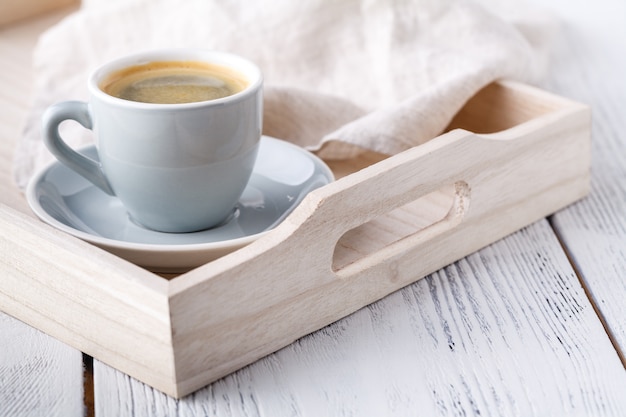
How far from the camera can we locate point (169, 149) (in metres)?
0.63

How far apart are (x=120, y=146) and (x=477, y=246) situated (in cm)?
29

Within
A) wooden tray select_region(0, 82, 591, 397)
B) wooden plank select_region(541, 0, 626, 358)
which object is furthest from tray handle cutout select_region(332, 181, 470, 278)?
wooden plank select_region(541, 0, 626, 358)

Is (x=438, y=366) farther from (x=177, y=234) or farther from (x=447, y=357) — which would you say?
(x=177, y=234)

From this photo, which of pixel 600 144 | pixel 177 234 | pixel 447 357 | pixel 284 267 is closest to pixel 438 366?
pixel 447 357

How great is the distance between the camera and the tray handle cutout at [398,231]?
25.5 inches

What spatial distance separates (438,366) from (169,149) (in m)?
0.23

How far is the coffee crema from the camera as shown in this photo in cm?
68

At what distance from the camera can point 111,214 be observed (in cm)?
72

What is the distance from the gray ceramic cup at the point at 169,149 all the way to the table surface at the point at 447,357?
4.8 inches

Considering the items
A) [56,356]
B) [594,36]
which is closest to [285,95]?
[56,356]

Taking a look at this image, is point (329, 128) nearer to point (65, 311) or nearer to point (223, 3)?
point (223, 3)

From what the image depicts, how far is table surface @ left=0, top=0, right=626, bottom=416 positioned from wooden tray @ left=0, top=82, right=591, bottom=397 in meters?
0.01

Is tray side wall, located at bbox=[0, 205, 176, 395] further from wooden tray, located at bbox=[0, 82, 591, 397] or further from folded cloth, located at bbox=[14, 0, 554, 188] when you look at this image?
folded cloth, located at bbox=[14, 0, 554, 188]

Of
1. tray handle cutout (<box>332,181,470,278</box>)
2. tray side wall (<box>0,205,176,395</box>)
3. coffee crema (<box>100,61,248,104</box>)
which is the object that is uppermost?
coffee crema (<box>100,61,248,104</box>)
